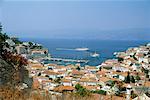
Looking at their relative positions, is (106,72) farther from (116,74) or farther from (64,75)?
(64,75)

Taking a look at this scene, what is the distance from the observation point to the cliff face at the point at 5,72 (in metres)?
3.39

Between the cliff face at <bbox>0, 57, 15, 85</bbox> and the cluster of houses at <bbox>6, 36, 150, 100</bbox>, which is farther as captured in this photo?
the cluster of houses at <bbox>6, 36, 150, 100</bbox>

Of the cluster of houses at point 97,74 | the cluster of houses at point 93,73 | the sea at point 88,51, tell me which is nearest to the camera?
the cluster of houses at point 93,73

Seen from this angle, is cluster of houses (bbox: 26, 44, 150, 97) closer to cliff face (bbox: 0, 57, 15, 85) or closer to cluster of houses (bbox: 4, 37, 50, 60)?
cluster of houses (bbox: 4, 37, 50, 60)

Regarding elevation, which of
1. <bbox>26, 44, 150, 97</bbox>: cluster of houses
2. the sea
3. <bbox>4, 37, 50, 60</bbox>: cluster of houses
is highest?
<bbox>4, 37, 50, 60</bbox>: cluster of houses

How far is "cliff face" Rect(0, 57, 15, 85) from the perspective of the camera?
3.39m

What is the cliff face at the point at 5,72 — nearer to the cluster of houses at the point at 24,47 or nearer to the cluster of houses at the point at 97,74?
the cluster of houses at the point at 24,47

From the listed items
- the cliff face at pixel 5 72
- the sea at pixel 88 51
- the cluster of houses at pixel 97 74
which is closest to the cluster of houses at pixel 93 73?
the cluster of houses at pixel 97 74

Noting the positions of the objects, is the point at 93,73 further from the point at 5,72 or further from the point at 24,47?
the point at 5,72

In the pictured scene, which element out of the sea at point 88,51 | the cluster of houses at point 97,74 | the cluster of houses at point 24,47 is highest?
the cluster of houses at point 24,47

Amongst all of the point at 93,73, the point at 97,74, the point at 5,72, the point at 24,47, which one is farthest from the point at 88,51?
the point at 5,72

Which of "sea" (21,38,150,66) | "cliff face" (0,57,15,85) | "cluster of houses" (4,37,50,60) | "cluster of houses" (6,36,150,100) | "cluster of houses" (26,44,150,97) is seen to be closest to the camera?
"cliff face" (0,57,15,85)

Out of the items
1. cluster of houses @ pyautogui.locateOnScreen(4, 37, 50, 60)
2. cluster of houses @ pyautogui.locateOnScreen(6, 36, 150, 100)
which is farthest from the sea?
cluster of houses @ pyautogui.locateOnScreen(4, 37, 50, 60)

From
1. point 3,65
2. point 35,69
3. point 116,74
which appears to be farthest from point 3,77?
point 116,74
